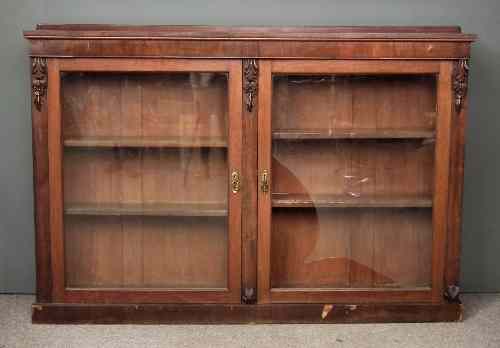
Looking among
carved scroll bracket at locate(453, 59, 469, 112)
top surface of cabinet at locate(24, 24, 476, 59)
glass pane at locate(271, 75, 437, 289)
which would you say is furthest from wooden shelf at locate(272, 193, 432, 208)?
top surface of cabinet at locate(24, 24, 476, 59)

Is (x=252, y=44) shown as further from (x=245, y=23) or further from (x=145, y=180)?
(x=145, y=180)

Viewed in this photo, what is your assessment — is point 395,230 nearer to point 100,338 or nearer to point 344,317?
point 344,317

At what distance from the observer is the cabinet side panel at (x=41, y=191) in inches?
92.4

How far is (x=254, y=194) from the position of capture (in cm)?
241

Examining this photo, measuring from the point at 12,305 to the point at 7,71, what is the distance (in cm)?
99

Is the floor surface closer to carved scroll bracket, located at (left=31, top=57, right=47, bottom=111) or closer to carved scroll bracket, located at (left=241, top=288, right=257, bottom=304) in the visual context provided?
carved scroll bracket, located at (left=241, top=288, right=257, bottom=304)

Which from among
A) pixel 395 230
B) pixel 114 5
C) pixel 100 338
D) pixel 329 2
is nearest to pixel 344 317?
pixel 395 230

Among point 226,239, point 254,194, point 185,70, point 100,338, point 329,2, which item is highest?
point 329,2

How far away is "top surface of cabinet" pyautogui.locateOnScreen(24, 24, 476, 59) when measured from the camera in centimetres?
232

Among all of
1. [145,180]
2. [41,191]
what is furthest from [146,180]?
[41,191]

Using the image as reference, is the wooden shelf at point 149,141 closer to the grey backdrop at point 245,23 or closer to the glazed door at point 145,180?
the glazed door at point 145,180

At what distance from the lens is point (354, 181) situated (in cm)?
248

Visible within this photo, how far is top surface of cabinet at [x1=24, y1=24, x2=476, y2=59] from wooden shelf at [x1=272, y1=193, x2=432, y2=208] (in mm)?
533

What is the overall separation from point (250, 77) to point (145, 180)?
1.88 ft
